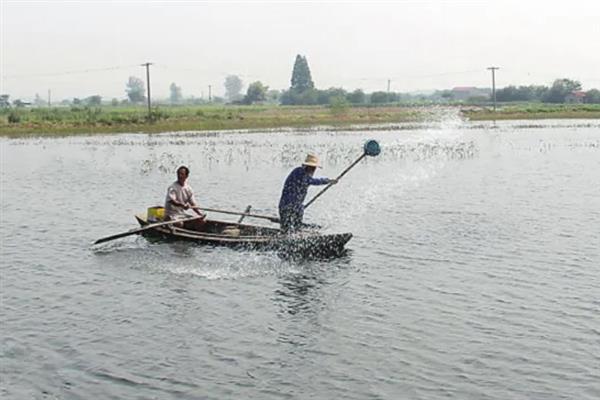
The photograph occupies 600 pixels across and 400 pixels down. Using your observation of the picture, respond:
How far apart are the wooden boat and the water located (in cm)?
28

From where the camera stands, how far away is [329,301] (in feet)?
43.8

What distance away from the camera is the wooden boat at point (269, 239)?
1625 centimetres

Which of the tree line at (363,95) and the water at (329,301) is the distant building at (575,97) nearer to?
the tree line at (363,95)

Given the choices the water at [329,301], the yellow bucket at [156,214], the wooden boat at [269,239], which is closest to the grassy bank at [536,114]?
the water at [329,301]

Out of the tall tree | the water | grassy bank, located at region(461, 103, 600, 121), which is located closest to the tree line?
the tall tree

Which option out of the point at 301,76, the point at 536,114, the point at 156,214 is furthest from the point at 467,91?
the point at 156,214

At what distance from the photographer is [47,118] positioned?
74.1 meters

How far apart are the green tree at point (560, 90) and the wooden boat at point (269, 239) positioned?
102 m

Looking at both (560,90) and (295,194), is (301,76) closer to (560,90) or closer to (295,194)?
(560,90)

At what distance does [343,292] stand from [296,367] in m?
3.53

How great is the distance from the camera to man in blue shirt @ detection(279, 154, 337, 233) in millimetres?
16594

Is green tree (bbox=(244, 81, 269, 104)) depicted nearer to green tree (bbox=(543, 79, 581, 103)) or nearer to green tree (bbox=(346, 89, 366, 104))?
green tree (bbox=(346, 89, 366, 104))

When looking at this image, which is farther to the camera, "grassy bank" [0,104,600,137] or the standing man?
"grassy bank" [0,104,600,137]

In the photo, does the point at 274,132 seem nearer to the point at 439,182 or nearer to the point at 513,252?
the point at 439,182
